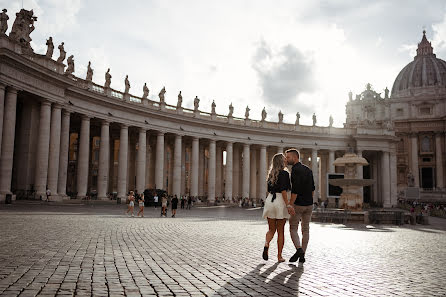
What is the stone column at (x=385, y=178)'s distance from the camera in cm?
7775

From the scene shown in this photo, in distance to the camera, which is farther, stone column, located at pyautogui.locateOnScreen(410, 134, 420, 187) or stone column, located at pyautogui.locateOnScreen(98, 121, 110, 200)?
stone column, located at pyautogui.locateOnScreen(410, 134, 420, 187)

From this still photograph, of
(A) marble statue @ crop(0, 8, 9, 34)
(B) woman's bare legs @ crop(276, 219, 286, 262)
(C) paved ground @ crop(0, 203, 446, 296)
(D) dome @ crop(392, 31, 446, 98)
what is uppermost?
(D) dome @ crop(392, 31, 446, 98)

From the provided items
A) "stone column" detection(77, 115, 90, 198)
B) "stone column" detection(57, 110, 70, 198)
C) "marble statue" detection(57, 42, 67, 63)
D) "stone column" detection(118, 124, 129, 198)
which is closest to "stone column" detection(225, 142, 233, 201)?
"stone column" detection(118, 124, 129, 198)

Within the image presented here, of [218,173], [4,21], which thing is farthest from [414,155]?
[4,21]

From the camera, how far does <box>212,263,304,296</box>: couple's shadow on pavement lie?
23.9 ft

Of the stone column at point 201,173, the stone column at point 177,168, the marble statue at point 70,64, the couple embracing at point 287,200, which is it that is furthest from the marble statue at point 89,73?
the couple embracing at point 287,200

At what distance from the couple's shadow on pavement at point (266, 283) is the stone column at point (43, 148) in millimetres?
36899

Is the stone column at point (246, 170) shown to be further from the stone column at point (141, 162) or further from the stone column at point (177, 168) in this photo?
the stone column at point (141, 162)

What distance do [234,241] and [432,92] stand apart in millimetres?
117884

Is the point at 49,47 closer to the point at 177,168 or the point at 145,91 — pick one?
the point at 145,91

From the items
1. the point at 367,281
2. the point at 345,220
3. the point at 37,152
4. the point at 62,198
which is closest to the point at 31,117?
the point at 37,152

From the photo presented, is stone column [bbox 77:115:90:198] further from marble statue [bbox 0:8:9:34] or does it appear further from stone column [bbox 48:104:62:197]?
marble statue [bbox 0:8:9:34]

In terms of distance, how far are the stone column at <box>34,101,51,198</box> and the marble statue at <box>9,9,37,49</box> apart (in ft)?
20.5

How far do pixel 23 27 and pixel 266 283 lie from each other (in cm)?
4124
